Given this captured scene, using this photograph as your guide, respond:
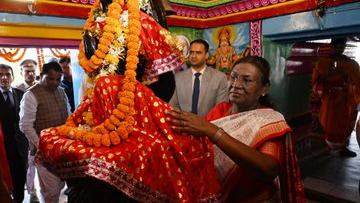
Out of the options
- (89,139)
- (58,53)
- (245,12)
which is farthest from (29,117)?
(58,53)

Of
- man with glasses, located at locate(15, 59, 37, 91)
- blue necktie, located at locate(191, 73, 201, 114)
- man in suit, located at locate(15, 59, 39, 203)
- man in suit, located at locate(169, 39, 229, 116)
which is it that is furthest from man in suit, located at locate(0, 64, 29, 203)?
blue necktie, located at locate(191, 73, 201, 114)

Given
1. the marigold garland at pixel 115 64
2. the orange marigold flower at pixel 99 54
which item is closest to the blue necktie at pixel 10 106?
the marigold garland at pixel 115 64

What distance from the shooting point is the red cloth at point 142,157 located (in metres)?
0.99

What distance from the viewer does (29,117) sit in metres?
3.32

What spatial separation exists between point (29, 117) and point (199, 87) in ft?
7.11

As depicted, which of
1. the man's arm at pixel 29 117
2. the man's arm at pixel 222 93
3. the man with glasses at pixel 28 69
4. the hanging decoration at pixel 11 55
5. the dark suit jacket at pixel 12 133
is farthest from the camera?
the hanging decoration at pixel 11 55

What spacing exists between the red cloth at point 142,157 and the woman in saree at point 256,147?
0.76 feet

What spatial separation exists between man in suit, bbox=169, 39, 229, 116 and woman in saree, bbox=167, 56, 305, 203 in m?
1.75

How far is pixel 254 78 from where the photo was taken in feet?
5.18

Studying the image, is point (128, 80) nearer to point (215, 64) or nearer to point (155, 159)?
point (155, 159)

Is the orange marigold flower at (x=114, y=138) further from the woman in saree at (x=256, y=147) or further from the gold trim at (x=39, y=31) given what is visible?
the gold trim at (x=39, y=31)

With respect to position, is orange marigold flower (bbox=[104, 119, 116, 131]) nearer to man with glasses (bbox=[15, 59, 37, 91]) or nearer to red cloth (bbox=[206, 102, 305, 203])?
red cloth (bbox=[206, 102, 305, 203])

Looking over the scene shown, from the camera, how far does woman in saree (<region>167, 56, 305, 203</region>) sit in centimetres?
146

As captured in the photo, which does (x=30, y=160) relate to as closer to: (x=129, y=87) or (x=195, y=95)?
(x=195, y=95)
